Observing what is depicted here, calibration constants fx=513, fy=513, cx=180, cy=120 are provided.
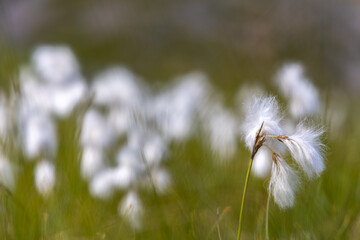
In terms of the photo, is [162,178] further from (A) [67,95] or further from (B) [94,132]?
(A) [67,95]

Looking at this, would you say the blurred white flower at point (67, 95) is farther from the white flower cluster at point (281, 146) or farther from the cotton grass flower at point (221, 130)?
the white flower cluster at point (281, 146)

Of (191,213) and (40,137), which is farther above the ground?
(191,213)

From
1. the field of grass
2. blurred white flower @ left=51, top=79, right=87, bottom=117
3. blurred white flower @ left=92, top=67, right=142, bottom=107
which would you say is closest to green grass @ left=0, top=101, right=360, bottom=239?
the field of grass

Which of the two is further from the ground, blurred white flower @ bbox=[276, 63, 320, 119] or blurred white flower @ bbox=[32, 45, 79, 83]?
blurred white flower @ bbox=[276, 63, 320, 119]

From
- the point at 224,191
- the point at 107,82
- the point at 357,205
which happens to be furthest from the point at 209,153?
the point at 107,82

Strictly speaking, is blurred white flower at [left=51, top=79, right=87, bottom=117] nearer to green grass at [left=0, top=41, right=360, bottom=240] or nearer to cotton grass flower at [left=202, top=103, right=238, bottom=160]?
green grass at [left=0, top=41, right=360, bottom=240]

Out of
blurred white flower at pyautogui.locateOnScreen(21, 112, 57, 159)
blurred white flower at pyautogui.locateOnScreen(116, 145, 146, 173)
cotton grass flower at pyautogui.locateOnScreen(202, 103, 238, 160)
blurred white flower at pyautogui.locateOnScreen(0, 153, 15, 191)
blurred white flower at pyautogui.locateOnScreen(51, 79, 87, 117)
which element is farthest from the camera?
cotton grass flower at pyautogui.locateOnScreen(202, 103, 238, 160)

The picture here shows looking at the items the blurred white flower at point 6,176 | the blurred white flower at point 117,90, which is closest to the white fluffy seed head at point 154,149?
the blurred white flower at point 6,176

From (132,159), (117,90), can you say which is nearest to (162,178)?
(132,159)
